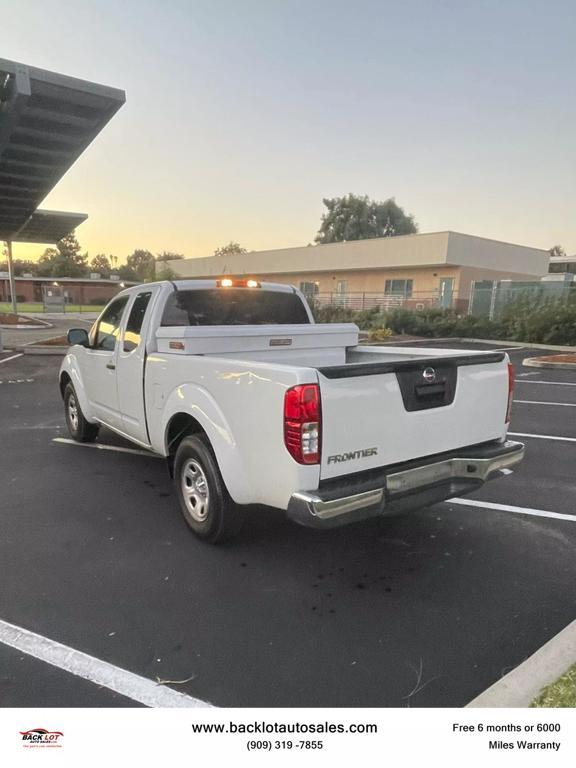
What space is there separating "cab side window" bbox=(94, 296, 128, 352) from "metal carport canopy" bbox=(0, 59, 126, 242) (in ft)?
22.5

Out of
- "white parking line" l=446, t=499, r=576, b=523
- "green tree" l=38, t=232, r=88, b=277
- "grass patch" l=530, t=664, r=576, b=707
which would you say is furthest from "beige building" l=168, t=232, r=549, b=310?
"green tree" l=38, t=232, r=88, b=277

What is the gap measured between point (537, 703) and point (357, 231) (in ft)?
199

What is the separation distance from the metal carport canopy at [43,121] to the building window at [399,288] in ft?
76.0

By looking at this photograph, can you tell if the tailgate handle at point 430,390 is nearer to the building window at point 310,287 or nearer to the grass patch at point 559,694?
the grass patch at point 559,694

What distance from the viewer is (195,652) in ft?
8.39

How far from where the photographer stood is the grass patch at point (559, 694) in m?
2.10

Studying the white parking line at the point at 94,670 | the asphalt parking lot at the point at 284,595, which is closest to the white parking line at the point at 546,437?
the asphalt parking lot at the point at 284,595

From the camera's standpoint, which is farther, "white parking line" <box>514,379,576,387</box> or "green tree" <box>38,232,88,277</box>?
"green tree" <box>38,232,88,277</box>

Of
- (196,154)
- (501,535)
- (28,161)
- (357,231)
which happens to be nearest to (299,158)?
(196,154)

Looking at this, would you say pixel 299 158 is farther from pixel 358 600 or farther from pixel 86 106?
pixel 358 600

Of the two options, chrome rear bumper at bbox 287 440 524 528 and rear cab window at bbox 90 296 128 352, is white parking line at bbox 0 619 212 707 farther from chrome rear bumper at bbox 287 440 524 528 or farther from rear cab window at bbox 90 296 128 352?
rear cab window at bbox 90 296 128 352

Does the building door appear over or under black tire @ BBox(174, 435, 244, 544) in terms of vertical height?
over
